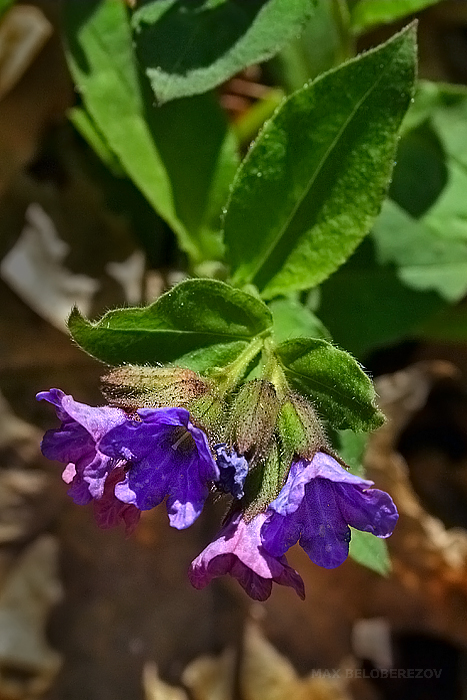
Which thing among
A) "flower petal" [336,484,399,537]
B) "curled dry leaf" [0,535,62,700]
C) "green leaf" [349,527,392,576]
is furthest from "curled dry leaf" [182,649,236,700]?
"flower petal" [336,484,399,537]

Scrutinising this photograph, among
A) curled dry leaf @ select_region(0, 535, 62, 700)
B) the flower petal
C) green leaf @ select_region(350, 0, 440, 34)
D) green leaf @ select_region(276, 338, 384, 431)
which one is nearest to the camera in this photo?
the flower petal

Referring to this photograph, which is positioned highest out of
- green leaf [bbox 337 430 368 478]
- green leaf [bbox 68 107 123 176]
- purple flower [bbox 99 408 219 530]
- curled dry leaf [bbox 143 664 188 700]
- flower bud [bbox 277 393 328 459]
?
green leaf [bbox 68 107 123 176]

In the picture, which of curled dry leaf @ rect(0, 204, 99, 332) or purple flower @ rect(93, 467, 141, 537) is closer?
purple flower @ rect(93, 467, 141, 537)

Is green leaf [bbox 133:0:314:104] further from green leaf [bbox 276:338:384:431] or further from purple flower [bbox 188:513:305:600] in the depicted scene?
purple flower [bbox 188:513:305:600]

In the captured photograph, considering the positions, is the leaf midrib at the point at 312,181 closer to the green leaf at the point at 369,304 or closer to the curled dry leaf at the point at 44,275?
the green leaf at the point at 369,304

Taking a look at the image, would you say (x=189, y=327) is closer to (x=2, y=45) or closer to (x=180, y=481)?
(x=180, y=481)

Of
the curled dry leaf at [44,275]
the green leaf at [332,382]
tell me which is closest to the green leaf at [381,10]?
the green leaf at [332,382]

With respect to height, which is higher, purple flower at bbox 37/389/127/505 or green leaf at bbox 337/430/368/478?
purple flower at bbox 37/389/127/505
